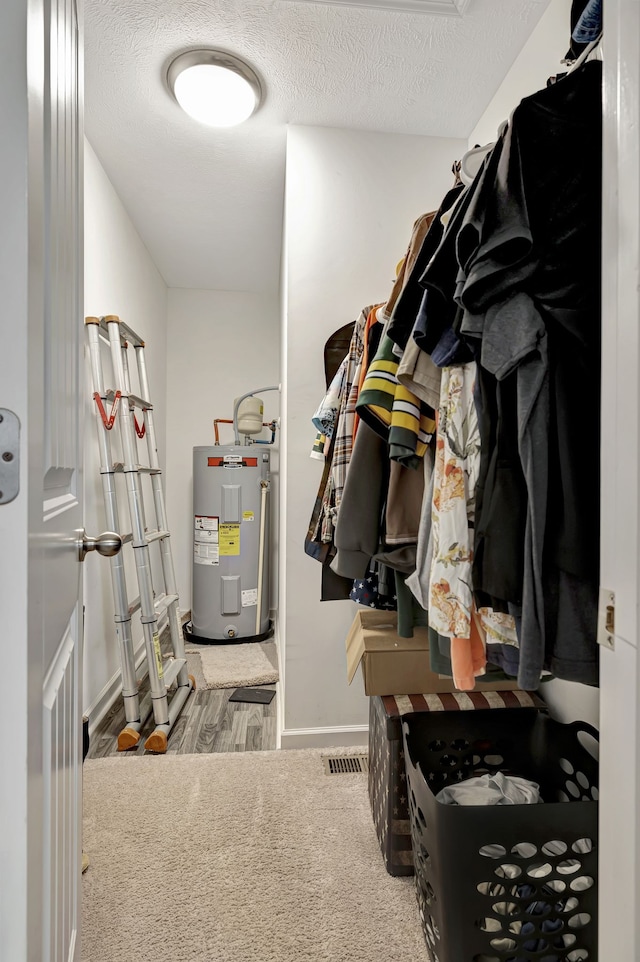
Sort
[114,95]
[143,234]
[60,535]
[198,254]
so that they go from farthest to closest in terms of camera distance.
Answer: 1. [198,254]
2. [143,234]
3. [114,95]
4. [60,535]

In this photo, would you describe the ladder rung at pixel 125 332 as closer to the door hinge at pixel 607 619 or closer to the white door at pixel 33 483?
the white door at pixel 33 483

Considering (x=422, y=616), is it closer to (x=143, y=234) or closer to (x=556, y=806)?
(x=556, y=806)

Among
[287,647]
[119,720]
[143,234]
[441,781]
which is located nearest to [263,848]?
[441,781]

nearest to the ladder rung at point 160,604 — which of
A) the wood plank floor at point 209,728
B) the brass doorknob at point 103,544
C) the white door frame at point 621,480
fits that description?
the wood plank floor at point 209,728

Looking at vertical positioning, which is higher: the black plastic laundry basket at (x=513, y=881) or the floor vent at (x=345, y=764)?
the black plastic laundry basket at (x=513, y=881)

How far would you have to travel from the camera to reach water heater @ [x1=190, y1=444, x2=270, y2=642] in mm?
3297

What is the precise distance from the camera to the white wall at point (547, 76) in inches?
52.4

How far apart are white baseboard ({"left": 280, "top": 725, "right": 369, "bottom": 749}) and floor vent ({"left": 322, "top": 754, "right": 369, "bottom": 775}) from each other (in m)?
0.10

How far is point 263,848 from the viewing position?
4.68ft

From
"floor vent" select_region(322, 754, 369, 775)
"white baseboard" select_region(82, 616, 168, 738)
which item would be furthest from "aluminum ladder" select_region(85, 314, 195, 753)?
"floor vent" select_region(322, 754, 369, 775)

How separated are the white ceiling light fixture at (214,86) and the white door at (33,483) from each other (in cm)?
133

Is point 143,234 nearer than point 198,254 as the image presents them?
Yes

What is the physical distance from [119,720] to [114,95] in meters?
2.50

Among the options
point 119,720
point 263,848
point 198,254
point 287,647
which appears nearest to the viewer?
point 263,848
